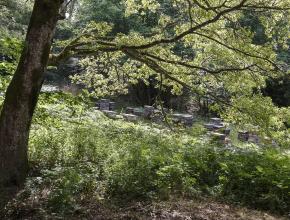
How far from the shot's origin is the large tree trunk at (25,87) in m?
5.65

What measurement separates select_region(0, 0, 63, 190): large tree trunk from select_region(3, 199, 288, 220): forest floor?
2.86 ft

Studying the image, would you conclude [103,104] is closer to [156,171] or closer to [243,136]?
[243,136]

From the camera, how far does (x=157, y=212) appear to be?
5051 millimetres

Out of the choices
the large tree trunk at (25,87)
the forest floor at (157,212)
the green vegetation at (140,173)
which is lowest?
the forest floor at (157,212)

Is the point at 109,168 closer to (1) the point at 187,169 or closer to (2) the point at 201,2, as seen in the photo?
(1) the point at 187,169

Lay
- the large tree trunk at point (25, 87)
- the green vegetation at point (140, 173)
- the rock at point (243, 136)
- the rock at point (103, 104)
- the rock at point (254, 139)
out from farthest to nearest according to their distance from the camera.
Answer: the rock at point (103, 104) < the rock at point (243, 136) < the rock at point (254, 139) < the large tree trunk at point (25, 87) < the green vegetation at point (140, 173)

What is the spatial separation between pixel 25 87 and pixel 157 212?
260cm

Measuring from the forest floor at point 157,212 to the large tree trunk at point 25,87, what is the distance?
2.86 ft

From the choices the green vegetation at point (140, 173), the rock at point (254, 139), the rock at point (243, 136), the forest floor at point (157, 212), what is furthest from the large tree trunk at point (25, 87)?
the rock at point (243, 136)

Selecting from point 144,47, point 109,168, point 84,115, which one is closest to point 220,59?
point 144,47

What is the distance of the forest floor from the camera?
4953 mm

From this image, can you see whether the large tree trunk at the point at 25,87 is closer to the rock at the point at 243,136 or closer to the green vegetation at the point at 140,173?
the green vegetation at the point at 140,173

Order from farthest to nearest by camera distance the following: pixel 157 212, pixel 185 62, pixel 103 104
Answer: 1. pixel 103 104
2. pixel 185 62
3. pixel 157 212

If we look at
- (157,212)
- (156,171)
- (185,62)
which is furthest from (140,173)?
(185,62)
